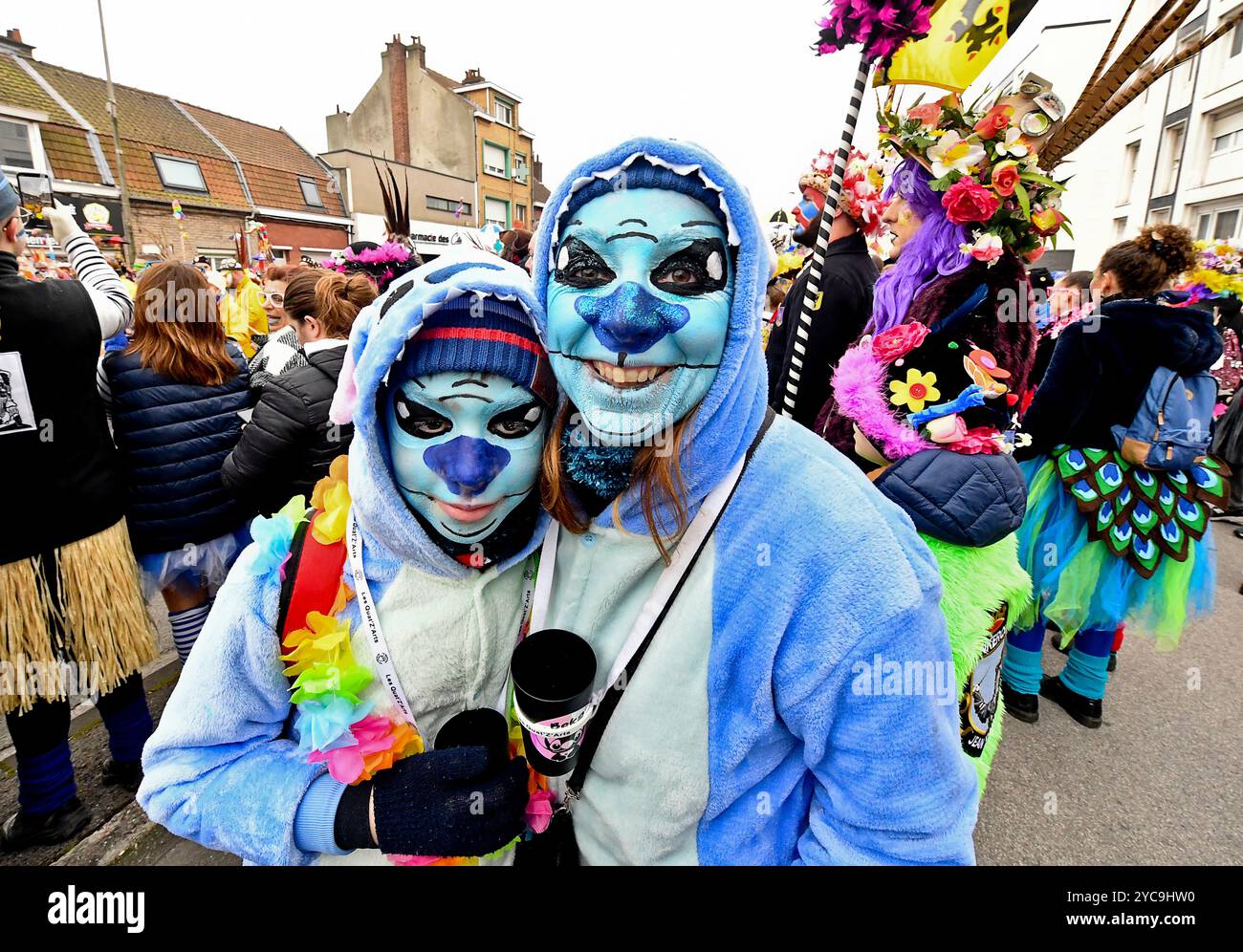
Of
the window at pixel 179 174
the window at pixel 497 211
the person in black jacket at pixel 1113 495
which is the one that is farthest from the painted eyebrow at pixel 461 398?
the window at pixel 497 211

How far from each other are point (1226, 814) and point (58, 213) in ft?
17.8

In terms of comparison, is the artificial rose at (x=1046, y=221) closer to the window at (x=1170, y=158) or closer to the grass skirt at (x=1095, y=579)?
the grass skirt at (x=1095, y=579)

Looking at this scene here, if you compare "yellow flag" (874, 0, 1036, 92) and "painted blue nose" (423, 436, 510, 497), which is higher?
"yellow flag" (874, 0, 1036, 92)

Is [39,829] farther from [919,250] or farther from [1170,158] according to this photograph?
[1170,158]

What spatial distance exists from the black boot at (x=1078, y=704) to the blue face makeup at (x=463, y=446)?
11.3 feet

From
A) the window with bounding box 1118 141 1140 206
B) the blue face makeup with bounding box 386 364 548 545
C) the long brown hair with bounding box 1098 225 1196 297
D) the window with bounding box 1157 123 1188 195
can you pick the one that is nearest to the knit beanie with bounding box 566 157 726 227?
the blue face makeup with bounding box 386 364 548 545

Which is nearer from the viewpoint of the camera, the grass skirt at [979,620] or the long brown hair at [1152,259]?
the grass skirt at [979,620]

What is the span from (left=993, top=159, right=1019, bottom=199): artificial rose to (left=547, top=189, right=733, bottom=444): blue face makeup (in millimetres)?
1653

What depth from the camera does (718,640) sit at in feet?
3.34

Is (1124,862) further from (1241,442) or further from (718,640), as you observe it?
(1241,442)

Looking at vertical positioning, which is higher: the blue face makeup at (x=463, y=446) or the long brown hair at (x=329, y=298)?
the long brown hair at (x=329, y=298)

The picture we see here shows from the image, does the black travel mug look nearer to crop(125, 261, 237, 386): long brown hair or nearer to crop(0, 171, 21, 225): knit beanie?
crop(0, 171, 21, 225): knit beanie

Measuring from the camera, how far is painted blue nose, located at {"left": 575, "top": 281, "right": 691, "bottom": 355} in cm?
96

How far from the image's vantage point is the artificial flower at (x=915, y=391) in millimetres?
1987
